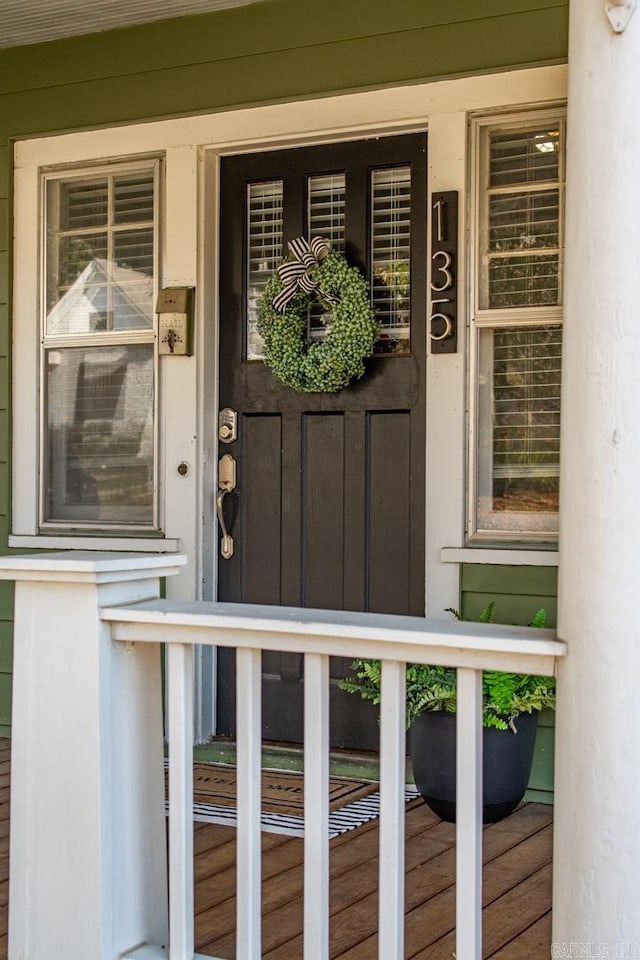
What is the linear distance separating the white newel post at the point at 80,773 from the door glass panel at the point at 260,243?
80.8 inches

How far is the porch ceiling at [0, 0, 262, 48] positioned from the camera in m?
3.58

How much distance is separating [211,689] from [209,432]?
90cm

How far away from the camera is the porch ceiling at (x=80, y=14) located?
3584 mm

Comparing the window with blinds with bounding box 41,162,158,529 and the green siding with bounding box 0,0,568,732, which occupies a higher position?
the green siding with bounding box 0,0,568,732

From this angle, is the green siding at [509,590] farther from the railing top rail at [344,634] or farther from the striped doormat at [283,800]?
the railing top rail at [344,634]

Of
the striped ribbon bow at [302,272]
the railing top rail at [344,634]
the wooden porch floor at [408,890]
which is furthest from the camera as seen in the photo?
the striped ribbon bow at [302,272]

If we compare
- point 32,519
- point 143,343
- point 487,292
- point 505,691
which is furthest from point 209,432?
point 505,691

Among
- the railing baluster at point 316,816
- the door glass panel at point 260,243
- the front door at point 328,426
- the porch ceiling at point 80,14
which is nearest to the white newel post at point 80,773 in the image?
the railing baluster at point 316,816

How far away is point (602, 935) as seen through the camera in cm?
132

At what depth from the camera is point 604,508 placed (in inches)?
52.0

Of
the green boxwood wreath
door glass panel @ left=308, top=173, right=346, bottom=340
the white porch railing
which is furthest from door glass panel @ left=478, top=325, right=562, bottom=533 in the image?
the white porch railing

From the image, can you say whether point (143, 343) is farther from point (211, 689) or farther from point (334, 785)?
point (334, 785)

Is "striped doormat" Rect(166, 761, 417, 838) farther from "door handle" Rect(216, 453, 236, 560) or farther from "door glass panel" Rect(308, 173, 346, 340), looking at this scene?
"door glass panel" Rect(308, 173, 346, 340)

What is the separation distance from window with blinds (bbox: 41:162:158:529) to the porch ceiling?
0.49 metres
